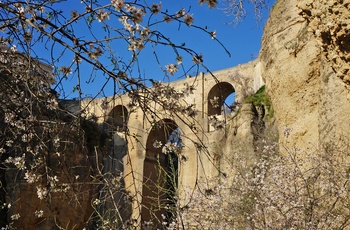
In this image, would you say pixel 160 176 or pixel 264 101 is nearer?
pixel 160 176

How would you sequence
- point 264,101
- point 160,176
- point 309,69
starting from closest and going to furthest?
point 160,176
point 309,69
point 264,101

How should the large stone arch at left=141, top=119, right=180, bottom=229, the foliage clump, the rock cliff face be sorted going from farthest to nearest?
the foliage clump → the rock cliff face → the large stone arch at left=141, top=119, right=180, bottom=229

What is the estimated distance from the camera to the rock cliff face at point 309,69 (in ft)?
13.9

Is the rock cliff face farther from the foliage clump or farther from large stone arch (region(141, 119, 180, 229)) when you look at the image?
the foliage clump

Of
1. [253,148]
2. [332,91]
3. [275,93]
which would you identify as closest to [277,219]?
[332,91]

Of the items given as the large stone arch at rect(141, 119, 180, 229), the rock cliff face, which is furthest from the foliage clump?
the rock cliff face

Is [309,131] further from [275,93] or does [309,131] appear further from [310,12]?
[310,12]

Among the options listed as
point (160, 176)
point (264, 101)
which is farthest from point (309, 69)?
point (264, 101)

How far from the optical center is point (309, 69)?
7086 mm

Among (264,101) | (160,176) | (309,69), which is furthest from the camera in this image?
(264,101)

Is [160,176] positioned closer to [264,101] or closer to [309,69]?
[309,69]

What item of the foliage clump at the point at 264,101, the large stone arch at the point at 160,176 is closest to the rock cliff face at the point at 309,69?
the large stone arch at the point at 160,176

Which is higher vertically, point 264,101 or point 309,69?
point 264,101

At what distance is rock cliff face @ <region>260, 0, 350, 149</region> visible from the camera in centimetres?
423
